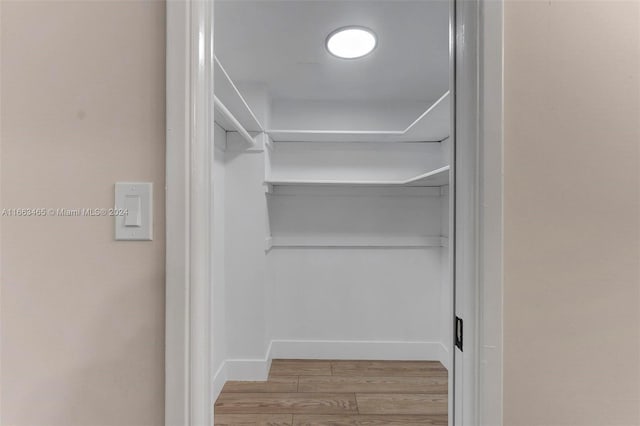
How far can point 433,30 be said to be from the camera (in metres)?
1.60

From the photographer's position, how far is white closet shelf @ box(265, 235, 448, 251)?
264cm

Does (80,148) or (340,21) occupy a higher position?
(340,21)

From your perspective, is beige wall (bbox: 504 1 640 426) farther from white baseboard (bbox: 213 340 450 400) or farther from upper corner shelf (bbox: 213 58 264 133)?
white baseboard (bbox: 213 340 450 400)

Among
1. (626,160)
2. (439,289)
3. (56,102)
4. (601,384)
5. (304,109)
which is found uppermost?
(304,109)

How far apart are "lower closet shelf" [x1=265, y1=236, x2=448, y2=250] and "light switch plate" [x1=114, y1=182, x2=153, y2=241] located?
191cm

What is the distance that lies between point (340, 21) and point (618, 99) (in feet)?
3.88

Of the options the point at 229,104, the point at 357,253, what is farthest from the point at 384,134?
the point at 229,104

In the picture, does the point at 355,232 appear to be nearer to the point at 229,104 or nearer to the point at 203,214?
the point at 229,104

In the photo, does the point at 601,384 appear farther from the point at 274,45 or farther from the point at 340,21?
the point at 274,45

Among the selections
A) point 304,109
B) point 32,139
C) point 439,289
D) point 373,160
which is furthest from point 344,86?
point 32,139

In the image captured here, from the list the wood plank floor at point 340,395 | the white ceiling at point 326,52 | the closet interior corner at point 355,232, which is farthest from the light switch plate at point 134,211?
the closet interior corner at point 355,232

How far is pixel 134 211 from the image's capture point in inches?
27.7

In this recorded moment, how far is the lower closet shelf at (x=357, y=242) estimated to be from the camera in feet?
8.65

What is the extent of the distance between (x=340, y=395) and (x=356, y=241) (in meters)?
1.09
